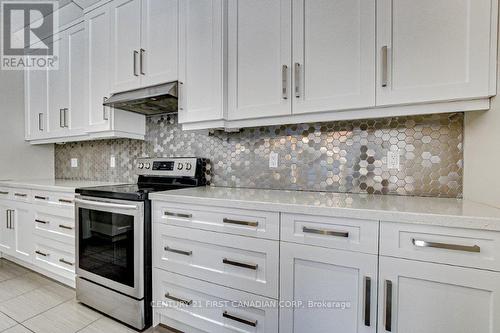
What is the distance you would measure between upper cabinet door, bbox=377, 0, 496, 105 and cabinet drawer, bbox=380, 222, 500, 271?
0.63 metres

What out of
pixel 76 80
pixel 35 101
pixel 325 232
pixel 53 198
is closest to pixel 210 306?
pixel 325 232

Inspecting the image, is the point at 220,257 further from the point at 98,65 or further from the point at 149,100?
the point at 98,65

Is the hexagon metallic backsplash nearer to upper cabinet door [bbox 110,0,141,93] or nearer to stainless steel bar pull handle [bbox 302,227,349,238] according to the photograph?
upper cabinet door [bbox 110,0,141,93]

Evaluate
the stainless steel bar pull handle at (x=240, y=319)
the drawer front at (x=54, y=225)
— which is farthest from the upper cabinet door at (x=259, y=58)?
the drawer front at (x=54, y=225)

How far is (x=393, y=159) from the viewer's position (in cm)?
152

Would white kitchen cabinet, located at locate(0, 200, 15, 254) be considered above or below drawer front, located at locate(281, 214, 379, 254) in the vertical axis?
below

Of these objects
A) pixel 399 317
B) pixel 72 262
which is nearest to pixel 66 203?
pixel 72 262

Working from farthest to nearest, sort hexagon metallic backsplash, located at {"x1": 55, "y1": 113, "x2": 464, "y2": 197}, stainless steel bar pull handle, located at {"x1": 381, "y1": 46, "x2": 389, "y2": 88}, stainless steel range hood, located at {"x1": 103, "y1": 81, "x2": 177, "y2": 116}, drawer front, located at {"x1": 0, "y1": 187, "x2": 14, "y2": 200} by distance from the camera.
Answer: drawer front, located at {"x1": 0, "y1": 187, "x2": 14, "y2": 200} < stainless steel range hood, located at {"x1": 103, "y1": 81, "x2": 177, "y2": 116} < hexagon metallic backsplash, located at {"x1": 55, "y1": 113, "x2": 464, "y2": 197} < stainless steel bar pull handle, located at {"x1": 381, "y1": 46, "x2": 389, "y2": 88}

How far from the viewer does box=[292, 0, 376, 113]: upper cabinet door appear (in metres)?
1.29

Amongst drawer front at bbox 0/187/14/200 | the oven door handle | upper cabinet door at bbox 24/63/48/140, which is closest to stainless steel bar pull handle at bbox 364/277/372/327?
the oven door handle

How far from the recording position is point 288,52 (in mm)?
1485

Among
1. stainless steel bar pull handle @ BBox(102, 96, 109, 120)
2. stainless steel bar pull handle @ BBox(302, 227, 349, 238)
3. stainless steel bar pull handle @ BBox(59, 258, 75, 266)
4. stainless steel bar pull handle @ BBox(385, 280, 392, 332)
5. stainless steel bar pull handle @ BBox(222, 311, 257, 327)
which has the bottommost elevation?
stainless steel bar pull handle @ BBox(59, 258, 75, 266)

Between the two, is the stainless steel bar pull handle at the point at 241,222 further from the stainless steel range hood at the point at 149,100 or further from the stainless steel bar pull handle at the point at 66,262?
the stainless steel bar pull handle at the point at 66,262

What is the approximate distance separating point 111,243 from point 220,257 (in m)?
0.88
